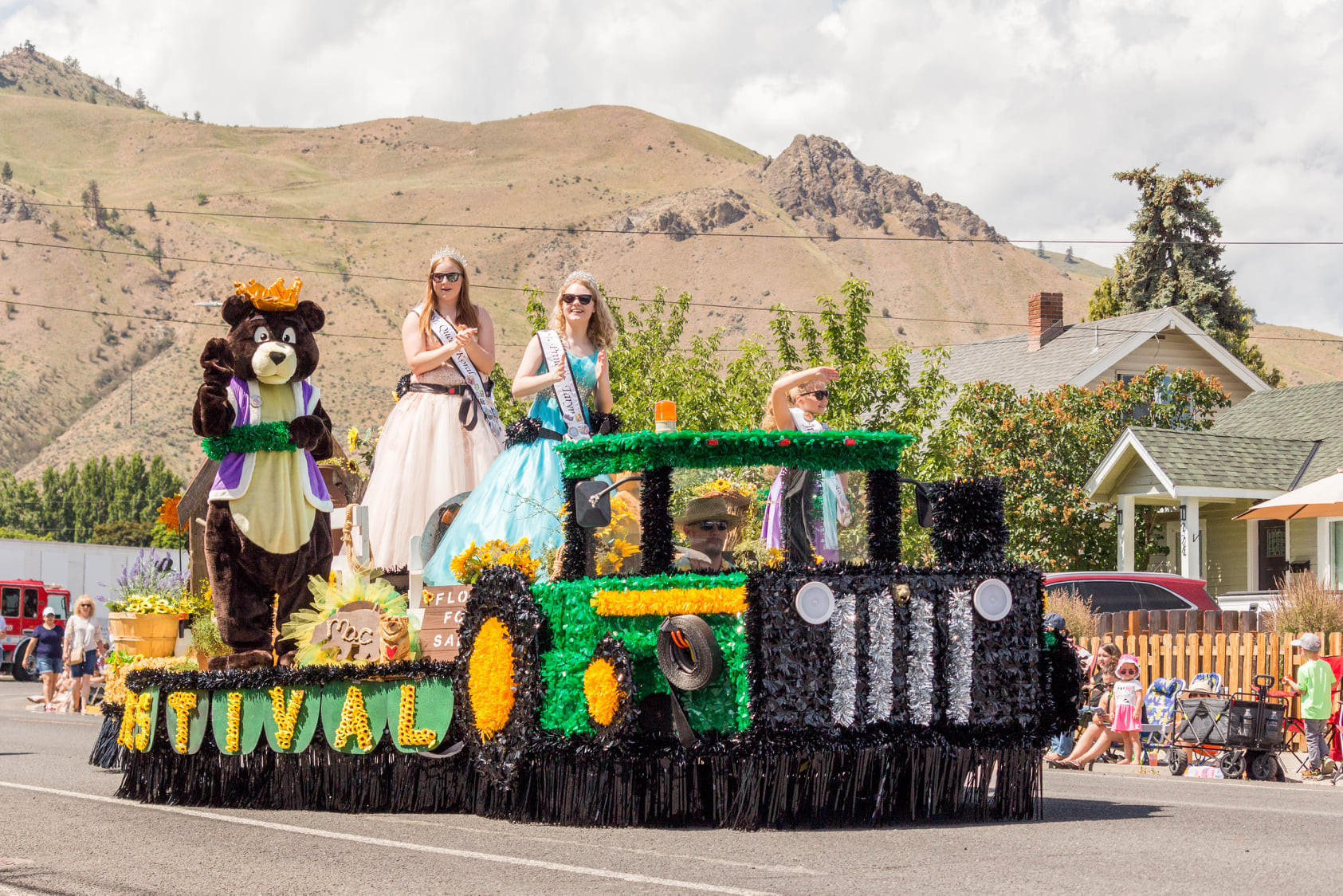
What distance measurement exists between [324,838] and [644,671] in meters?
1.76

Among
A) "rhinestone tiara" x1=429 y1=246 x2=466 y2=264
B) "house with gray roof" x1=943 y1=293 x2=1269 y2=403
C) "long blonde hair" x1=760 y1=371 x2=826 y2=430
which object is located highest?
"house with gray roof" x1=943 y1=293 x2=1269 y2=403

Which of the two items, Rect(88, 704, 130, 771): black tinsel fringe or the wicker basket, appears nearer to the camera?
Rect(88, 704, 130, 771): black tinsel fringe

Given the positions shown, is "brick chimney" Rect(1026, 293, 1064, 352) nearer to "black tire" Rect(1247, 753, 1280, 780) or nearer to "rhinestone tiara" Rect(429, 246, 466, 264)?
"black tire" Rect(1247, 753, 1280, 780)

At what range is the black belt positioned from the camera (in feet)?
36.7

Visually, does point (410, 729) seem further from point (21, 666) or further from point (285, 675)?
point (21, 666)

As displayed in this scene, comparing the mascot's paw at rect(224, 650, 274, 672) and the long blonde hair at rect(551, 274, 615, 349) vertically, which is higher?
the long blonde hair at rect(551, 274, 615, 349)

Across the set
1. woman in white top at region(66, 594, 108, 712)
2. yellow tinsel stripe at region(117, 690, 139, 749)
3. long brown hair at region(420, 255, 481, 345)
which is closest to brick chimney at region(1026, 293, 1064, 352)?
woman in white top at region(66, 594, 108, 712)

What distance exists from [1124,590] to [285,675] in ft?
45.3

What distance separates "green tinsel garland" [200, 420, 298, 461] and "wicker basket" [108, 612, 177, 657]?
6.10 ft

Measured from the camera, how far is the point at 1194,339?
34469 millimetres

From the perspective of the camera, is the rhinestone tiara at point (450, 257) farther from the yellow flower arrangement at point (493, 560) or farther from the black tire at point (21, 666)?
the black tire at point (21, 666)

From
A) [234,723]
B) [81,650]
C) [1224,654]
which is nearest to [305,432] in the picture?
[234,723]

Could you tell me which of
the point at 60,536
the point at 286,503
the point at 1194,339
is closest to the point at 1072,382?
the point at 1194,339

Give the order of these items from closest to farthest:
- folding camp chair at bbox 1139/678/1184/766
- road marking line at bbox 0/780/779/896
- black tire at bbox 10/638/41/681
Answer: road marking line at bbox 0/780/779/896
folding camp chair at bbox 1139/678/1184/766
black tire at bbox 10/638/41/681
